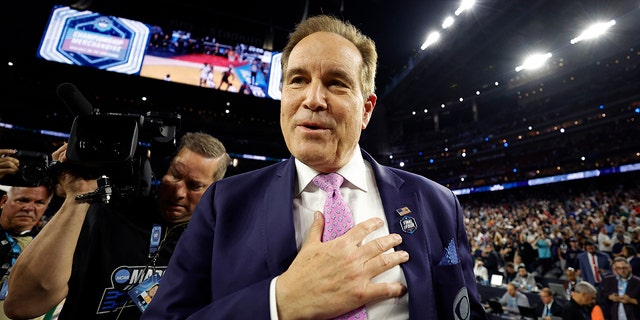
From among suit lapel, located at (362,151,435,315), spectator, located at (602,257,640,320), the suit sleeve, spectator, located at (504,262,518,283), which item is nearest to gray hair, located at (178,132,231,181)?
the suit sleeve

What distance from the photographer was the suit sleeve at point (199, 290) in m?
0.79

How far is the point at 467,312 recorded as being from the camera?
97 centimetres

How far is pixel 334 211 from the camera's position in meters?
0.99

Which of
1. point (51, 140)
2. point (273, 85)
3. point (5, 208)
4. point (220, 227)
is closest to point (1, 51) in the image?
point (51, 140)

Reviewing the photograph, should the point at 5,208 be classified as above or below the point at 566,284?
above

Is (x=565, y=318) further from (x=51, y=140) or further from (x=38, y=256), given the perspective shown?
(x=51, y=140)

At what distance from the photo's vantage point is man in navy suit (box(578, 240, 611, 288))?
6922 millimetres

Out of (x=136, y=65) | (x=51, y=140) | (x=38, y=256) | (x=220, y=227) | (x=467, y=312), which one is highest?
(x=136, y=65)

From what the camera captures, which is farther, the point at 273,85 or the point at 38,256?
the point at 273,85

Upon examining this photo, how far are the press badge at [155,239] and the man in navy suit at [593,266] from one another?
28.5 ft

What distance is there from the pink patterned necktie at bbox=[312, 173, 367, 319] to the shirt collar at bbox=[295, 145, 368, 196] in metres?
0.02

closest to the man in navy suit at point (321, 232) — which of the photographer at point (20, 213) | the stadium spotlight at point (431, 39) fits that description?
the photographer at point (20, 213)

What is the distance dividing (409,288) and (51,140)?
2040 cm

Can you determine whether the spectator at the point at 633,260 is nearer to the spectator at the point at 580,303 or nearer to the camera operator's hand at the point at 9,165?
the spectator at the point at 580,303
